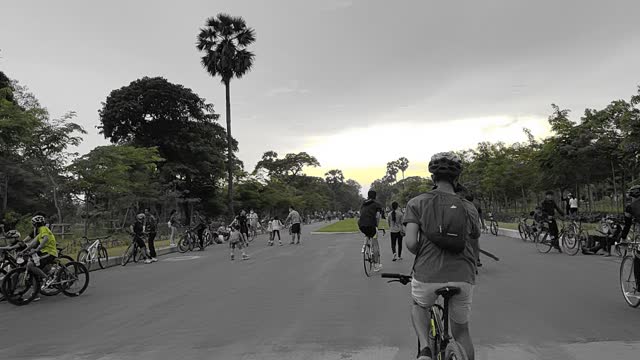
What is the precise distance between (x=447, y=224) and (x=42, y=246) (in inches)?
341

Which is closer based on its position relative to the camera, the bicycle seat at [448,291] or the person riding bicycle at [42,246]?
the bicycle seat at [448,291]

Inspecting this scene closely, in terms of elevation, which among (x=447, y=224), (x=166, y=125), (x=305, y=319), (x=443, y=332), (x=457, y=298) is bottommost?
(x=305, y=319)

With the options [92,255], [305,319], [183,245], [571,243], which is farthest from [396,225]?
[183,245]

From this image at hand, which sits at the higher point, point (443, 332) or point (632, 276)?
point (443, 332)

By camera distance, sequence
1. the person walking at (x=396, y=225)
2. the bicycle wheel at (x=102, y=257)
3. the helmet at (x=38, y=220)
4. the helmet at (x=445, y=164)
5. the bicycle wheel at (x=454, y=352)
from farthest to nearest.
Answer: the bicycle wheel at (x=102, y=257)
the person walking at (x=396, y=225)
the helmet at (x=38, y=220)
the helmet at (x=445, y=164)
the bicycle wheel at (x=454, y=352)

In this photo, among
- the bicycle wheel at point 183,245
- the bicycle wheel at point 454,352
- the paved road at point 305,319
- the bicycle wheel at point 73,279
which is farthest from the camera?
the bicycle wheel at point 183,245

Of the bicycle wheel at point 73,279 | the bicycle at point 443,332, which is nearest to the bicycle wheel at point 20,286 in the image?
the bicycle wheel at point 73,279

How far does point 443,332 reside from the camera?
3449 mm

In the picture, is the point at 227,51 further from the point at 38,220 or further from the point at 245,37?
the point at 38,220

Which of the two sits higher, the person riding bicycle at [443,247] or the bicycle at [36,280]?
the person riding bicycle at [443,247]

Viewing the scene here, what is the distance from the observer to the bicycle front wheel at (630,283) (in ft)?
24.1

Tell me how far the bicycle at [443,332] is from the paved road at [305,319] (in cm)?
175

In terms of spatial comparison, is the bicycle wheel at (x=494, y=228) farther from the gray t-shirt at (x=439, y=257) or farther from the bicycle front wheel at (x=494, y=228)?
the gray t-shirt at (x=439, y=257)

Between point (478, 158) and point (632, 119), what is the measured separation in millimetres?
32424
